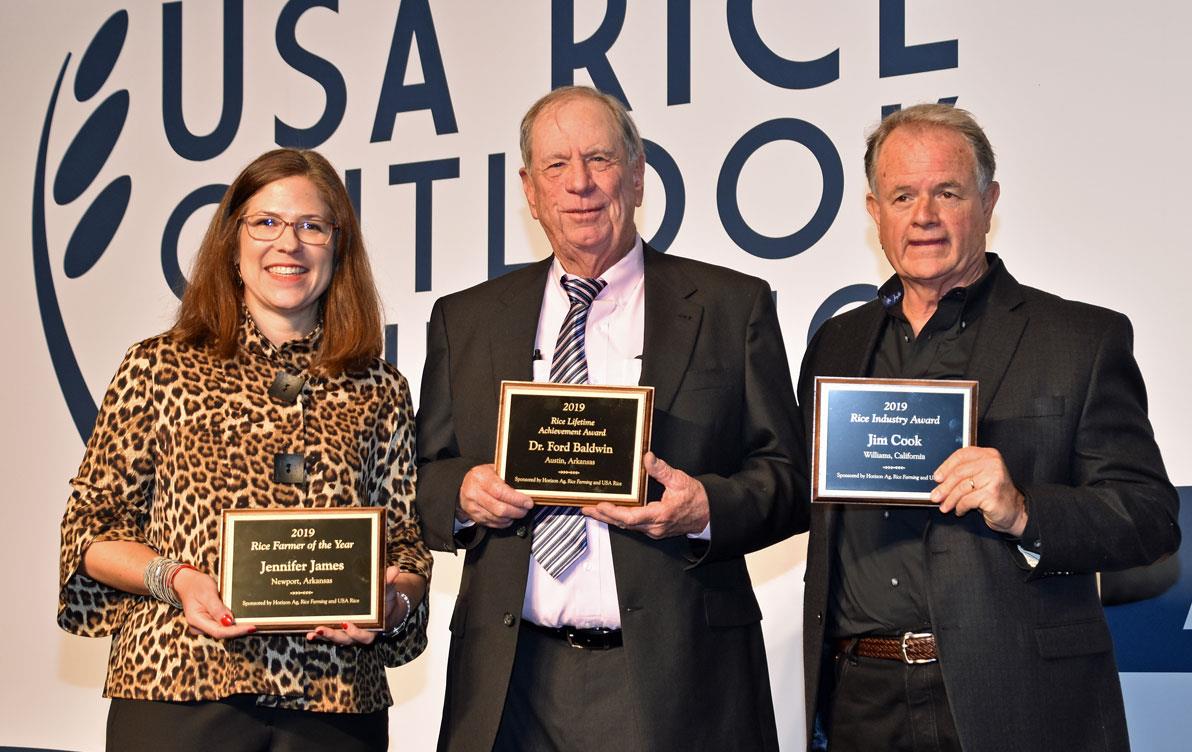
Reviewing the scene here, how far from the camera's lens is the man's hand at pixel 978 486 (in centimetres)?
283

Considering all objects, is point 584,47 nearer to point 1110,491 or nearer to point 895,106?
point 895,106

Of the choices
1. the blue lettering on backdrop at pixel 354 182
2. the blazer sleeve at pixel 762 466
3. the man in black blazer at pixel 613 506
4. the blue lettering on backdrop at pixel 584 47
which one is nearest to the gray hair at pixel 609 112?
the man in black blazer at pixel 613 506

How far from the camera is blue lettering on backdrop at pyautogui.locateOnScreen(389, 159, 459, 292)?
573 centimetres

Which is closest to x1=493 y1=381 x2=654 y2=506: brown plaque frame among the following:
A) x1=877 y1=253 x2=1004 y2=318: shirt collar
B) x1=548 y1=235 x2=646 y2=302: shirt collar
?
x1=548 y1=235 x2=646 y2=302: shirt collar

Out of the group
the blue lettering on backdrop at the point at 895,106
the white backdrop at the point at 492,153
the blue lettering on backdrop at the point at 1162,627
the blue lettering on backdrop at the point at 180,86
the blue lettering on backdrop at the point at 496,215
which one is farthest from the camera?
the blue lettering on backdrop at the point at 180,86

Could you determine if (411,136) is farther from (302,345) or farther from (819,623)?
(819,623)

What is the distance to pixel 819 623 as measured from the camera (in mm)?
3221

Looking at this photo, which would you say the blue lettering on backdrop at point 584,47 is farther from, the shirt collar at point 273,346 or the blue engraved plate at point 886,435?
the blue engraved plate at point 886,435

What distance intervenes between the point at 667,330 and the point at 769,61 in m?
2.24

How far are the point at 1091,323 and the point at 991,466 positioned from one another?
19.9 inches

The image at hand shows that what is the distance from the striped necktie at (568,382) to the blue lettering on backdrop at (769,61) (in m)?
2.06

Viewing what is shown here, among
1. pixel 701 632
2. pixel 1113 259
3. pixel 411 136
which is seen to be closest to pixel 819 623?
pixel 701 632

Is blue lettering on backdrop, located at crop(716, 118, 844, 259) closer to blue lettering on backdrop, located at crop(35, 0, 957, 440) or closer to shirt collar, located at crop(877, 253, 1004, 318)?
blue lettering on backdrop, located at crop(35, 0, 957, 440)

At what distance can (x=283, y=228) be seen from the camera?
126 inches
